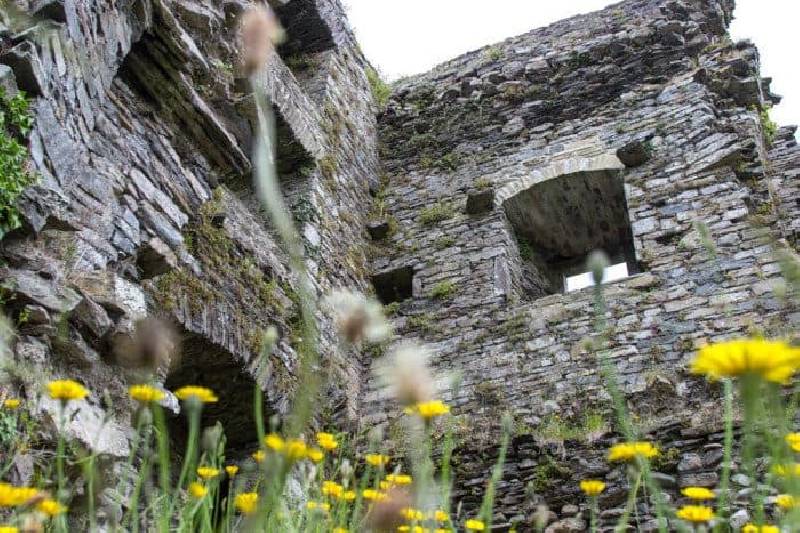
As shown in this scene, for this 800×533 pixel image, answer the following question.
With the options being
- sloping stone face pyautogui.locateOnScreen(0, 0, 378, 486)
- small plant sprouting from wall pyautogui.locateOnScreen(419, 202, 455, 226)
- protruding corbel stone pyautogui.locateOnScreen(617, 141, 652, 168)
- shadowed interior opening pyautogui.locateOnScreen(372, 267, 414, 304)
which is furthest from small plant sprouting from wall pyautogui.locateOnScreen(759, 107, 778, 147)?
sloping stone face pyautogui.locateOnScreen(0, 0, 378, 486)

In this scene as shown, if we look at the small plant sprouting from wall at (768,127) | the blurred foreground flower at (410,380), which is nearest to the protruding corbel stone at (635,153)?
the small plant sprouting from wall at (768,127)

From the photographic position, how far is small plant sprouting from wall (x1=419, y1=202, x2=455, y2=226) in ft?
28.1

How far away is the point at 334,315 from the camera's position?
708 centimetres

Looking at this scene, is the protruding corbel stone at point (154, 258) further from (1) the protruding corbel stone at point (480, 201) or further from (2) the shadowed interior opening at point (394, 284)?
(1) the protruding corbel stone at point (480, 201)

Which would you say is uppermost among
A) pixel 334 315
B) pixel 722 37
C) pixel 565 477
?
pixel 722 37

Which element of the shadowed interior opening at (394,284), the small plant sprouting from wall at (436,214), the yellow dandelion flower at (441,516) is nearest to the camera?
the yellow dandelion flower at (441,516)

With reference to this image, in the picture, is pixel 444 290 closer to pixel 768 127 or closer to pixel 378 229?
pixel 378 229

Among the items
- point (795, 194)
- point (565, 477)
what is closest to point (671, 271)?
point (795, 194)

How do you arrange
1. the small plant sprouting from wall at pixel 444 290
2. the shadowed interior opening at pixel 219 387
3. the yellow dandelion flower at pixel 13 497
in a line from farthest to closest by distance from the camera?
the small plant sprouting from wall at pixel 444 290 → the shadowed interior opening at pixel 219 387 → the yellow dandelion flower at pixel 13 497

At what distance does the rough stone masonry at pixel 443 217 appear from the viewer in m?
3.37

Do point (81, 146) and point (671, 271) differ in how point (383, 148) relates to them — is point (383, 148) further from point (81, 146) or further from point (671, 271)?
point (81, 146)

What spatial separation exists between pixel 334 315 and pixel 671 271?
3.02 meters

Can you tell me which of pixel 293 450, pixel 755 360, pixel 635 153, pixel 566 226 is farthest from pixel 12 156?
pixel 566 226

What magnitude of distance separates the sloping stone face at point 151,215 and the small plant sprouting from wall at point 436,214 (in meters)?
1.33
